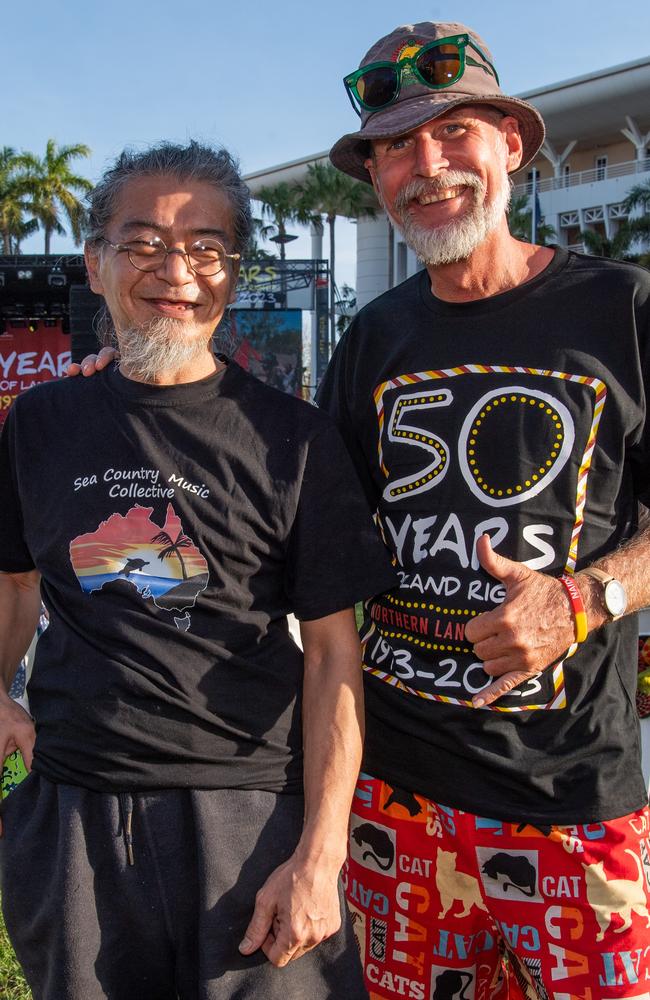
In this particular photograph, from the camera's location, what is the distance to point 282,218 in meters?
43.2

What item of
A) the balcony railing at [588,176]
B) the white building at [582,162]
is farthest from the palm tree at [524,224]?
the balcony railing at [588,176]

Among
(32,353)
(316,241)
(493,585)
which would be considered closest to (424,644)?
(493,585)

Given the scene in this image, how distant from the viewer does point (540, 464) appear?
1730 millimetres

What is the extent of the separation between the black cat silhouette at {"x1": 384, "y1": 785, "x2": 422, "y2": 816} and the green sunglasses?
1.60 meters

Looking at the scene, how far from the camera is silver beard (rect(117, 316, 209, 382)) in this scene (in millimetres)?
1656

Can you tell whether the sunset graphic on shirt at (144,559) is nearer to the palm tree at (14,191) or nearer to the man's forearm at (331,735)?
the man's forearm at (331,735)

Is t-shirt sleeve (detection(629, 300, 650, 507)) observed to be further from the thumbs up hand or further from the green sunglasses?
the green sunglasses

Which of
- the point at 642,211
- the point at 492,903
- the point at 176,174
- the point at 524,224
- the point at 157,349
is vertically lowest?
the point at 492,903

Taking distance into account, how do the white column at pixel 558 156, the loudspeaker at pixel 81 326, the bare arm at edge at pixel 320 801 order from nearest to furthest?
the bare arm at edge at pixel 320 801 < the loudspeaker at pixel 81 326 < the white column at pixel 558 156

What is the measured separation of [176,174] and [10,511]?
2.55 feet

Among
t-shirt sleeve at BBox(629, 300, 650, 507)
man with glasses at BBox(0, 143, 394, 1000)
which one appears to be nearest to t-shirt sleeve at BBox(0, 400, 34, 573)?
man with glasses at BBox(0, 143, 394, 1000)

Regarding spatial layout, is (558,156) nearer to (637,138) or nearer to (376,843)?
(637,138)

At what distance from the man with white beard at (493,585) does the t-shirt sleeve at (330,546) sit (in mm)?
224

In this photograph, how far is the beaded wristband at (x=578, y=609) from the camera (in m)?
1.59
